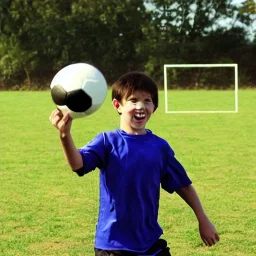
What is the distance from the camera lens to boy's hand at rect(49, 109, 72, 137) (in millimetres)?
2664

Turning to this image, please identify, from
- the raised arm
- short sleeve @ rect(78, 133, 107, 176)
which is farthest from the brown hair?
the raised arm

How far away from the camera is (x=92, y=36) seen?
138 ft

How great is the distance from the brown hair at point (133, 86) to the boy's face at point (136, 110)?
0.07ft

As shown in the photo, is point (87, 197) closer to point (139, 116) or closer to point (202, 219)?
point (202, 219)

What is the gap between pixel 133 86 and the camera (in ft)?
9.82

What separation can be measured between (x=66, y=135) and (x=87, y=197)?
4.32m

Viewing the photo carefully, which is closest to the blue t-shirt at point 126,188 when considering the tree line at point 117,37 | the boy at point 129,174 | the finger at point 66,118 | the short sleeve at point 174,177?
the boy at point 129,174

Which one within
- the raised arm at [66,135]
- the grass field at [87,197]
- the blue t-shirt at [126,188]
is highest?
the raised arm at [66,135]

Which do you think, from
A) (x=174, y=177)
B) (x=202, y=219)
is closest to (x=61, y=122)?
(x=174, y=177)

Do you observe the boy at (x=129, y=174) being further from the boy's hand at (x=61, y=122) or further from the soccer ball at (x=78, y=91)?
the boy's hand at (x=61, y=122)

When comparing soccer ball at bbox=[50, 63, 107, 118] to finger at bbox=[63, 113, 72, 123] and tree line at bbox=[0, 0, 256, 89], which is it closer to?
finger at bbox=[63, 113, 72, 123]

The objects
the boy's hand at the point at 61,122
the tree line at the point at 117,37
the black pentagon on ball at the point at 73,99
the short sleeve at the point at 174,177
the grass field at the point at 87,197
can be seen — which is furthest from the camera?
the tree line at the point at 117,37

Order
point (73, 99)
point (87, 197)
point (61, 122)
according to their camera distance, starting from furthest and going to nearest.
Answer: point (87, 197) < point (73, 99) < point (61, 122)

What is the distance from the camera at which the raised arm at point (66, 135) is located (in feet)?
8.76
